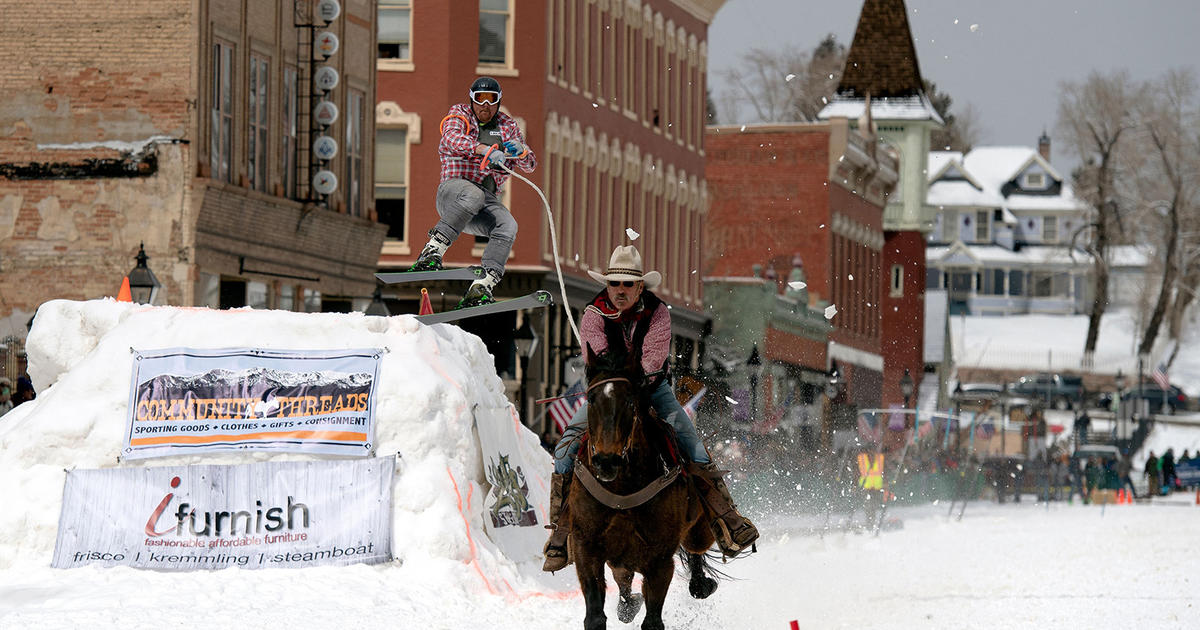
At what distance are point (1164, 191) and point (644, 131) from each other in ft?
198

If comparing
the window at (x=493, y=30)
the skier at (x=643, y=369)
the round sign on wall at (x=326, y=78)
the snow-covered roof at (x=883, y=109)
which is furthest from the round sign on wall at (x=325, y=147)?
the snow-covered roof at (x=883, y=109)

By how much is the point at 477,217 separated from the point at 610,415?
4.26 m

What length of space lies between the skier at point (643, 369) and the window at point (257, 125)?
66.3 feet

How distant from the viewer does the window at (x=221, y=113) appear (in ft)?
105

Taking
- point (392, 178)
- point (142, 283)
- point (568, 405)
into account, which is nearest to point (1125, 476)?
point (392, 178)

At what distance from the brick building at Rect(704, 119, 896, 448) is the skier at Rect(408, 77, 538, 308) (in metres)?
41.4

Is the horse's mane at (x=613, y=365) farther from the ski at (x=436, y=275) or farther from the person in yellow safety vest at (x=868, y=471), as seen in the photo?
the person in yellow safety vest at (x=868, y=471)

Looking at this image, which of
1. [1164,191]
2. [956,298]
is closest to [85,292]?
[1164,191]

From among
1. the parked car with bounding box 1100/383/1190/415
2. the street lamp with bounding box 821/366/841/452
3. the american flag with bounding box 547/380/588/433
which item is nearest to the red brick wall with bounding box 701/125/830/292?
the street lamp with bounding box 821/366/841/452

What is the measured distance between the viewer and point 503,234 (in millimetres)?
16891

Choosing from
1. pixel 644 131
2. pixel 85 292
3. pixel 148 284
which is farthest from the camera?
pixel 644 131

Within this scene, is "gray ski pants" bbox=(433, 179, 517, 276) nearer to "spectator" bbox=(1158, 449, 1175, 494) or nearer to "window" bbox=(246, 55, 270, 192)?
"window" bbox=(246, 55, 270, 192)

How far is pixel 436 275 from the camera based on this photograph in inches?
669

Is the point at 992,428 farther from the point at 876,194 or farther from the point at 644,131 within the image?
the point at 644,131
